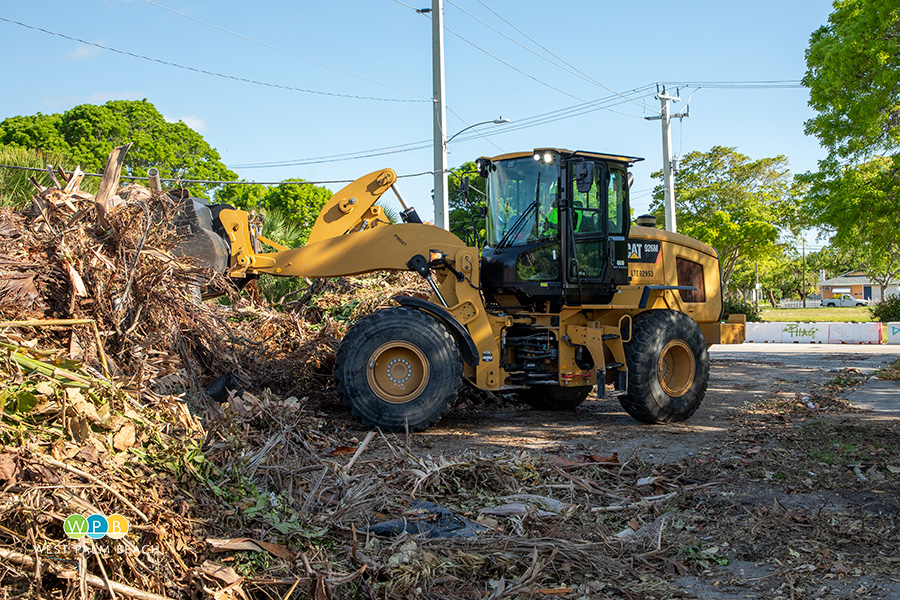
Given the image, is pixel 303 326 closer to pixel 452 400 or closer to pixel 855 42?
pixel 452 400

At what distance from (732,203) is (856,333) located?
56.3ft

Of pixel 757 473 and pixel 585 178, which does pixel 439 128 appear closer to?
pixel 585 178

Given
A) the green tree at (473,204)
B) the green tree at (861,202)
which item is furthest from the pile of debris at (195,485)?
the green tree at (861,202)

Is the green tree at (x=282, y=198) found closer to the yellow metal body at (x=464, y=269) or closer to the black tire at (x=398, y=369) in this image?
the yellow metal body at (x=464, y=269)

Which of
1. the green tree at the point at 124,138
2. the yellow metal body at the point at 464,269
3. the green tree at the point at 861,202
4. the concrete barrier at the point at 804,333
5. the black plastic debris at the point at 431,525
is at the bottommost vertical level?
the black plastic debris at the point at 431,525

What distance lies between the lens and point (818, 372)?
15.4 m

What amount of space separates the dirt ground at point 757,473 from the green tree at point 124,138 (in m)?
30.3

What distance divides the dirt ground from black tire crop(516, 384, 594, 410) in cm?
22

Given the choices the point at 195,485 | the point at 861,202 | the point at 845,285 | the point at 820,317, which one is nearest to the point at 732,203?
the point at 820,317

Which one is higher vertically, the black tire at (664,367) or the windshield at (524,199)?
the windshield at (524,199)

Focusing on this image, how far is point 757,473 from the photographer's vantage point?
6555 millimetres

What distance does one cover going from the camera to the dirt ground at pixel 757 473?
452 centimetres

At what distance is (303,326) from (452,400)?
2789mm

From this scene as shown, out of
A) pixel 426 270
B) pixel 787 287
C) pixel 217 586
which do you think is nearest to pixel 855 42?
pixel 426 270
